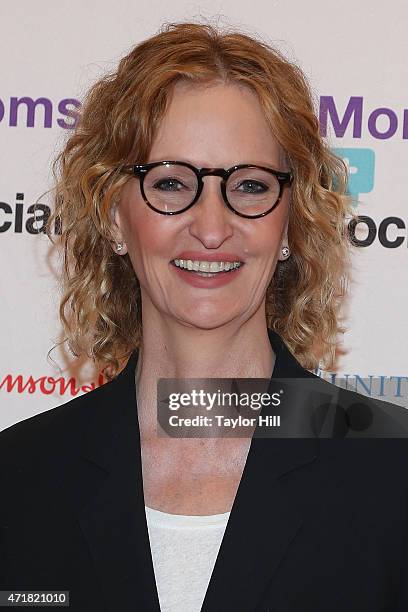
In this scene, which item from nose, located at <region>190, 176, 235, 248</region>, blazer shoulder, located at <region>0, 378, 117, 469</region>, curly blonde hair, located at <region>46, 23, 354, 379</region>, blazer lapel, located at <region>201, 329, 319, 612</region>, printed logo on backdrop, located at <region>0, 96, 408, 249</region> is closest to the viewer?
blazer lapel, located at <region>201, 329, 319, 612</region>

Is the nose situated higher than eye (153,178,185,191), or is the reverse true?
eye (153,178,185,191)

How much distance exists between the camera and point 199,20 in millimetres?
2574

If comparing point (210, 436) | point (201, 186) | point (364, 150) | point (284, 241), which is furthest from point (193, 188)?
point (364, 150)

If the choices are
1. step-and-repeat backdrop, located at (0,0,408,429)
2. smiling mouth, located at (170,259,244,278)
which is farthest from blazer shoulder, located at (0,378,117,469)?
step-and-repeat backdrop, located at (0,0,408,429)

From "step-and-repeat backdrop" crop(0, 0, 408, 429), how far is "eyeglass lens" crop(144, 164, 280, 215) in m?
0.78

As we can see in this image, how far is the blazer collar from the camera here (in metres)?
1.66

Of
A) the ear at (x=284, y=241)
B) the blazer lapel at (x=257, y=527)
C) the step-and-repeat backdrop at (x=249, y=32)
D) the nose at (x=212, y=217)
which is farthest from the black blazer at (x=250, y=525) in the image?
the step-and-repeat backdrop at (x=249, y=32)

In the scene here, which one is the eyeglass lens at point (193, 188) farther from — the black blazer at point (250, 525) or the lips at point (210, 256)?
the black blazer at point (250, 525)

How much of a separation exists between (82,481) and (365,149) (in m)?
1.20

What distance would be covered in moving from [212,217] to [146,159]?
0.19 m

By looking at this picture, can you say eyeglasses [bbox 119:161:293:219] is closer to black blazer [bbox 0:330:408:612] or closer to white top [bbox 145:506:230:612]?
black blazer [bbox 0:330:408:612]

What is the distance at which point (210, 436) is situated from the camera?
1.90m

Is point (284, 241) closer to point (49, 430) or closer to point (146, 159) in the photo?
point (146, 159)

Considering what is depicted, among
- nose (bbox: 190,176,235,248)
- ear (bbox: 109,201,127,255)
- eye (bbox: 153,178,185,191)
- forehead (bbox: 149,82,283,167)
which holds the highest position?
forehead (bbox: 149,82,283,167)
